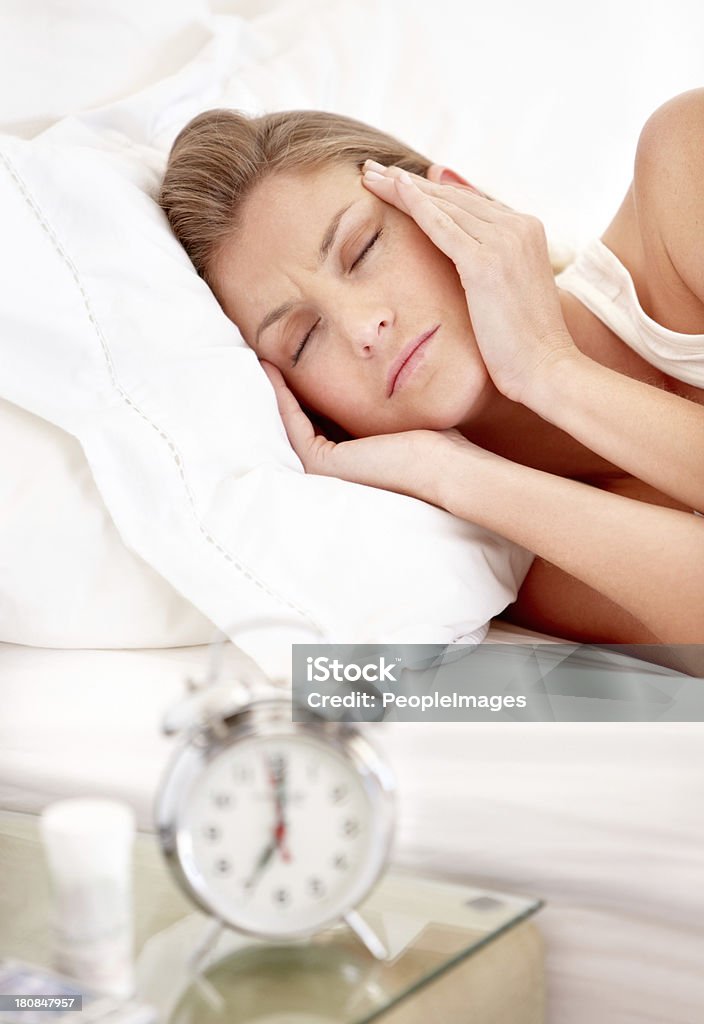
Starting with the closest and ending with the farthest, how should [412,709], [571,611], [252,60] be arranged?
1. [412,709]
2. [571,611]
3. [252,60]

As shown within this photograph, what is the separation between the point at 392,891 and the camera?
79 cm

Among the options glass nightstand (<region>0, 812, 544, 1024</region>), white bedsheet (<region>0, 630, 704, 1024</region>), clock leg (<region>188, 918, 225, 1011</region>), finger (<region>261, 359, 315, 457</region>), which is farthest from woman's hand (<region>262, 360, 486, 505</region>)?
clock leg (<region>188, 918, 225, 1011</region>)

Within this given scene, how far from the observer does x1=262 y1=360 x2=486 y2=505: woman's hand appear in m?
1.22

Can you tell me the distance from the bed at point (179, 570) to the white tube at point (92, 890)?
15 cm

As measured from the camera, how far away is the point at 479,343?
4.21 feet

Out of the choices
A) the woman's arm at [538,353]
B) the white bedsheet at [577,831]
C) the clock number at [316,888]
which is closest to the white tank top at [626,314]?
the woman's arm at [538,353]

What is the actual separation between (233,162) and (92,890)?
1043 millimetres

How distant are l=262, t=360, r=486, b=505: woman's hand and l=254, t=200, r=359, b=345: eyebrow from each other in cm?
12

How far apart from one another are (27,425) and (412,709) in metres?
0.55

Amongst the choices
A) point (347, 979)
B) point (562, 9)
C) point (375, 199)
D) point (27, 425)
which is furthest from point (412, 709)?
point (562, 9)

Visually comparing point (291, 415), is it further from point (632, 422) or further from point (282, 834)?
point (282, 834)

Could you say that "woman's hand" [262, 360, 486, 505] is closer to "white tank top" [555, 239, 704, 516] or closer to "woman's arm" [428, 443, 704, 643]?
"woman's arm" [428, 443, 704, 643]

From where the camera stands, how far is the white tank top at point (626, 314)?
1358 millimetres

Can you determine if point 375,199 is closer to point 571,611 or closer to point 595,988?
point 571,611
